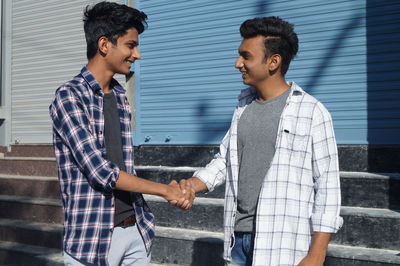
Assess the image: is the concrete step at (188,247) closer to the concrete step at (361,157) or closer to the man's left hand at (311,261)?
the concrete step at (361,157)

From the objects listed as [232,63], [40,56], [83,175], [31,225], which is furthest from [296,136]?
[40,56]

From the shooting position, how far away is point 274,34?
3463 mm

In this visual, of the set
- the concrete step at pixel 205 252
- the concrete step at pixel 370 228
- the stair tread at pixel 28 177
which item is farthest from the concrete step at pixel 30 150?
the concrete step at pixel 370 228

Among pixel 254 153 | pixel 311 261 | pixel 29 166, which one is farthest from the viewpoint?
pixel 29 166

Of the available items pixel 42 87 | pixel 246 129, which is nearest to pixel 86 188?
pixel 246 129

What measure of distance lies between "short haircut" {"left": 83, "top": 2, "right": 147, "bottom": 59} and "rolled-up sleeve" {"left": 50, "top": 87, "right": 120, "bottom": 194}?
0.45 metres

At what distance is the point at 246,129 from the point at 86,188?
97 centimetres

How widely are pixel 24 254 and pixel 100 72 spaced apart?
4628mm

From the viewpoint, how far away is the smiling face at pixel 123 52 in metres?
3.52

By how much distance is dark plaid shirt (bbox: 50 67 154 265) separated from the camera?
3160 mm

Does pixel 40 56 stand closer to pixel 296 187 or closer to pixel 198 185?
pixel 198 185

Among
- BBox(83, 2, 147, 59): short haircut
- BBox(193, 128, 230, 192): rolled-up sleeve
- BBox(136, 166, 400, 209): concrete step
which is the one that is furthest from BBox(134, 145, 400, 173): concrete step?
BBox(83, 2, 147, 59): short haircut

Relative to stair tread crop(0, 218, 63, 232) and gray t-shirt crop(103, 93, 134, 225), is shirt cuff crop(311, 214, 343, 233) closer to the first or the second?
gray t-shirt crop(103, 93, 134, 225)

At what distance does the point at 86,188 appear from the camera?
3201 mm
